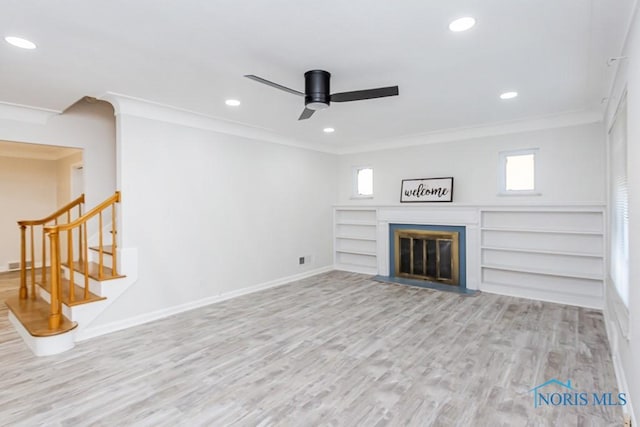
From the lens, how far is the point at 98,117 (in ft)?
15.0

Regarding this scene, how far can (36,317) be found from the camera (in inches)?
139

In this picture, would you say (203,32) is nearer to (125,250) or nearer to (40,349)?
(125,250)

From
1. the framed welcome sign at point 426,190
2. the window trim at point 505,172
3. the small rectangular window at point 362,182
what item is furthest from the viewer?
the small rectangular window at point 362,182

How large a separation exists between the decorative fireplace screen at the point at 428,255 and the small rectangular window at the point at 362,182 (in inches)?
43.4

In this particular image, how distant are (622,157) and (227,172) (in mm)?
4286

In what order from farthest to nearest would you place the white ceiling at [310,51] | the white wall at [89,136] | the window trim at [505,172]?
the window trim at [505,172], the white wall at [89,136], the white ceiling at [310,51]

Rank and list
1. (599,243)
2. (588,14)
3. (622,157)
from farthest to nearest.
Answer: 1. (599,243)
2. (622,157)
3. (588,14)

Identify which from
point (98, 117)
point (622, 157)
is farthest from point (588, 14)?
point (98, 117)

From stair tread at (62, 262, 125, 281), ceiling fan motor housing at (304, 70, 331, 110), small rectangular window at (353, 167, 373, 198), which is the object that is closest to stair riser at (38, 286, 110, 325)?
stair tread at (62, 262, 125, 281)

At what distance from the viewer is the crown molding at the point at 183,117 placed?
3680 millimetres

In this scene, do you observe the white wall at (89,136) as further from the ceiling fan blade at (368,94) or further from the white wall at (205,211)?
the ceiling fan blade at (368,94)

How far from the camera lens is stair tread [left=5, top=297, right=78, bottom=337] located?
3109 mm

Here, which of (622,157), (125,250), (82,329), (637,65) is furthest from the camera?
(125,250)

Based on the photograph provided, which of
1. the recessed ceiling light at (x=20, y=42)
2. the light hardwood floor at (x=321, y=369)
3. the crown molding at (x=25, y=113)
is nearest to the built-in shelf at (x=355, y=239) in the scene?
the light hardwood floor at (x=321, y=369)
